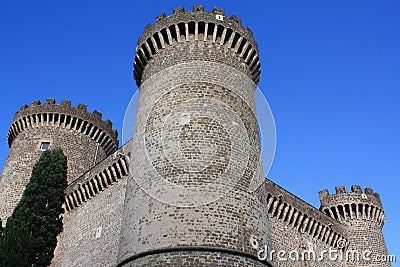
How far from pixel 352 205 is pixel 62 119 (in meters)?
Result: 18.0

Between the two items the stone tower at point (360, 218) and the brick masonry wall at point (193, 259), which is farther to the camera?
the stone tower at point (360, 218)

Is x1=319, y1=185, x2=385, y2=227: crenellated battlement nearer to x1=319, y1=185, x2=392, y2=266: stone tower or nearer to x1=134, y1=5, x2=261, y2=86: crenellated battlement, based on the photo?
x1=319, y1=185, x2=392, y2=266: stone tower

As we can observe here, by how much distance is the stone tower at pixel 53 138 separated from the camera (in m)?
23.3

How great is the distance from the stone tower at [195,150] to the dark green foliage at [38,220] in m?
6.49

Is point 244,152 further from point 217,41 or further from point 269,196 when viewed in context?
point 269,196

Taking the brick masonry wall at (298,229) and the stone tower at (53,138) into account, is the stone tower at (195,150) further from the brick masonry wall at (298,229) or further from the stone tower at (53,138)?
the stone tower at (53,138)

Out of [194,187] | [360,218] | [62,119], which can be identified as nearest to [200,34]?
[194,187]

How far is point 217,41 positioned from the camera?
1477 centimetres

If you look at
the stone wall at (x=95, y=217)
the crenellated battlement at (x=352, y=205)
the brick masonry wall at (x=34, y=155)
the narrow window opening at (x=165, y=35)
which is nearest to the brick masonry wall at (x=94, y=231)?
the stone wall at (x=95, y=217)

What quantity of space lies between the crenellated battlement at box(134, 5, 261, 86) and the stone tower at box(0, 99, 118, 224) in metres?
10.4

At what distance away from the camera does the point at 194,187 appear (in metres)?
11.2

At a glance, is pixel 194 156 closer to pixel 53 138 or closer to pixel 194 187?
pixel 194 187

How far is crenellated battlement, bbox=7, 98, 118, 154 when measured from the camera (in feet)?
80.8

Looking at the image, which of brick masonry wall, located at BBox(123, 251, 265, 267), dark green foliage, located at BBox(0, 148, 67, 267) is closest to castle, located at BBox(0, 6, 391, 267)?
brick masonry wall, located at BBox(123, 251, 265, 267)
